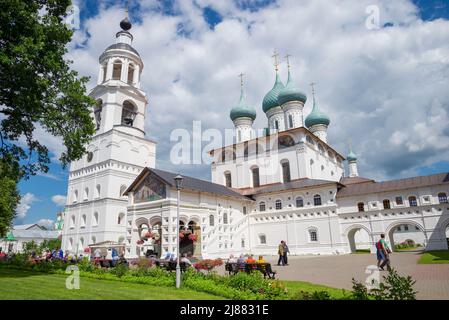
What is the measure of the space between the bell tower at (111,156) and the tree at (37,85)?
21.1 metres

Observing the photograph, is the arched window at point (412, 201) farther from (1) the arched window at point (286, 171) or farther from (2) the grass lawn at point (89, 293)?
(2) the grass lawn at point (89, 293)

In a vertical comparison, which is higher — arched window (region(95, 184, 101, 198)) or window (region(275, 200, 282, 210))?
arched window (region(95, 184, 101, 198))

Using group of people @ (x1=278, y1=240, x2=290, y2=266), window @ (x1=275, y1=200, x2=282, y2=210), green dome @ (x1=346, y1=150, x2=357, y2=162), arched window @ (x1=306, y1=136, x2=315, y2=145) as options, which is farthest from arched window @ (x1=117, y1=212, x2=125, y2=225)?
green dome @ (x1=346, y1=150, x2=357, y2=162)

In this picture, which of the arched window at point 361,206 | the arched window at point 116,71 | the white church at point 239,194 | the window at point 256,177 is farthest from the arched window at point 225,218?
the arched window at point 116,71

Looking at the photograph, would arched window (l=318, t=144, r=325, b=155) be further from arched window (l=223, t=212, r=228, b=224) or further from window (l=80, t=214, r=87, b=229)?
window (l=80, t=214, r=87, b=229)

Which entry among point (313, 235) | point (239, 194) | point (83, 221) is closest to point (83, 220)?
point (83, 221)

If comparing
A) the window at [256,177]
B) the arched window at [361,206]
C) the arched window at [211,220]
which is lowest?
the arched window at [211,220]

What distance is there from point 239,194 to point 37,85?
24.7m

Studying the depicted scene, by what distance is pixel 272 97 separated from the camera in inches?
1833

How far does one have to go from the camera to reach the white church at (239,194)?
86.1 ft

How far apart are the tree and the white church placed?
1113cm

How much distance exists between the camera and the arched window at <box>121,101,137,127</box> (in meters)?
40.1
